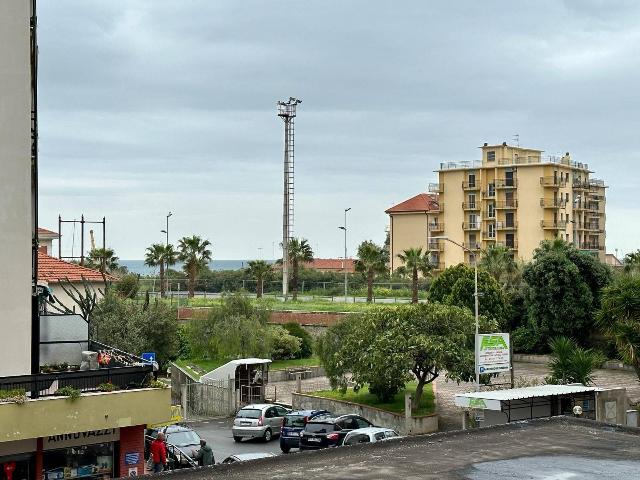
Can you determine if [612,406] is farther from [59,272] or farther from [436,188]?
[436,188]

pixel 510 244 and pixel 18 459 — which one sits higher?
pixel 510 244

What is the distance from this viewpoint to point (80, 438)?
2048 cm

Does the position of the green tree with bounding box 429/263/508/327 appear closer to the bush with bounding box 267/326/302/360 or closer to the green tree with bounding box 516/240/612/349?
the green tree with bounding box 516/240/612/349

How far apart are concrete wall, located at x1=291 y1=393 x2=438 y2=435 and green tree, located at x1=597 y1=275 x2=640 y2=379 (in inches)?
328

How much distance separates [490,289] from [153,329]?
21000mm

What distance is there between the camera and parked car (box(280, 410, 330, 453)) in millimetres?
32812

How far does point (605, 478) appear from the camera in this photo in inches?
597

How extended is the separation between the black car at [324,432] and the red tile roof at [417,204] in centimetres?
8378

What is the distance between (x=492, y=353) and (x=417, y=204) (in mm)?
82595

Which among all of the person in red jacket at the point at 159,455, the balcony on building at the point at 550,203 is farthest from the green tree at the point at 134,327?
the balcony on building at the point at 550,203

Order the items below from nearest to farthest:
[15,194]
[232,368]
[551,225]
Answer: [15,194] → [232,368] → [551,225]

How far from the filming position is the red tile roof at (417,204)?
116m

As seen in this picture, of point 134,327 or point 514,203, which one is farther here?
point 514,203

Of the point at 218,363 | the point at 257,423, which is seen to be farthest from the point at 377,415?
the point at 218,363
